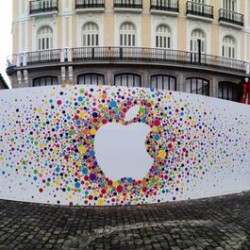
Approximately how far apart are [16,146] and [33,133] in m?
0.59

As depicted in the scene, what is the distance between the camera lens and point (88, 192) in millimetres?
7371

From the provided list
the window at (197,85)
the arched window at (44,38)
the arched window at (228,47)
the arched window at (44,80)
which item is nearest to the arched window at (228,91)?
the window at (197,85)

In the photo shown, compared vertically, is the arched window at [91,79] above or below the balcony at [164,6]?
below

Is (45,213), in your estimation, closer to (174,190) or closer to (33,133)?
(33,133)

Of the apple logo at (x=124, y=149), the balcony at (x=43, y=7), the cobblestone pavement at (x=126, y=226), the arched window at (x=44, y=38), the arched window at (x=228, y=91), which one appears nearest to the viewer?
the cobblestone pavement at (x=126, y=226)

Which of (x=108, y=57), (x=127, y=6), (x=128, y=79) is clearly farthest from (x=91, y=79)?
(x=127, y=6)

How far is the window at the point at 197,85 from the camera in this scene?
2180 centimetres

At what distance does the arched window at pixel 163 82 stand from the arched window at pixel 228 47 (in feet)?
18.0

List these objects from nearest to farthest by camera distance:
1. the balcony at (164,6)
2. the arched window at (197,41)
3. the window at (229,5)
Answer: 1. the balcony at (164,6)
2. the arched window at (197,41)
3. the window at (229,5)

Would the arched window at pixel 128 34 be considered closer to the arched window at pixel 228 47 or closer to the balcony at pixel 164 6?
the balcony at pixel 164 6

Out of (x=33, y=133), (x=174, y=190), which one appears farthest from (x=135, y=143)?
(x=33, y=133)

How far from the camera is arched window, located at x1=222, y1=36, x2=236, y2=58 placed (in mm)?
23422

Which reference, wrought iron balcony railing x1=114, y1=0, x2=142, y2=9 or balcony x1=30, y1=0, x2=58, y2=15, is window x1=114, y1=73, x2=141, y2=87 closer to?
wrought iron balcony railing x1=114, y1=0, x2=142, y2=9

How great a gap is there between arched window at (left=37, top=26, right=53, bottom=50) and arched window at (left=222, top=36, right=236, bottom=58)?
14050 mm
